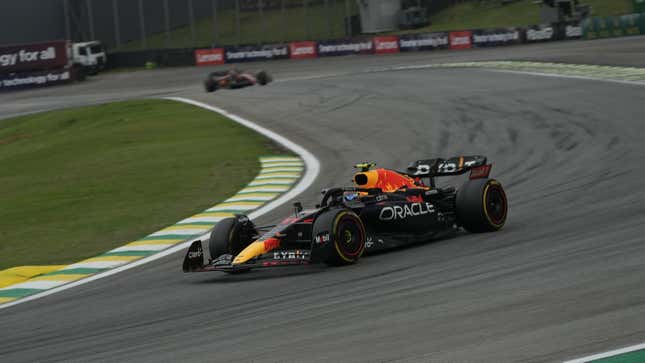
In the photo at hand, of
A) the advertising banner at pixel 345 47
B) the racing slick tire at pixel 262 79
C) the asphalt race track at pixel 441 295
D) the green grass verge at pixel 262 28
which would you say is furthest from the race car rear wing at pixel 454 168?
the green grass verge at pixel 262 28

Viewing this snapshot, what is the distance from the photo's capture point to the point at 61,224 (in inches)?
681

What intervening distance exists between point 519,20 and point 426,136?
4766 cm

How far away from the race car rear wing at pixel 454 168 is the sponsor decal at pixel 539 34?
45818 mm

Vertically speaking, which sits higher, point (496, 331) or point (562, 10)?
point (562, 10)

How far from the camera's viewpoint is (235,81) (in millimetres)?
44812

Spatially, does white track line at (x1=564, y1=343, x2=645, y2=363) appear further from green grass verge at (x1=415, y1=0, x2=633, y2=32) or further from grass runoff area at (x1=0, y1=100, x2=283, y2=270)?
green grass verge at (x1=415, y1=0, x2=633, y2=32)

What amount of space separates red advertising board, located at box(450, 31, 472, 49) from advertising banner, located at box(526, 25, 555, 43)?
3768 millimetres

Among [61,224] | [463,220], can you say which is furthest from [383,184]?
[61,224]

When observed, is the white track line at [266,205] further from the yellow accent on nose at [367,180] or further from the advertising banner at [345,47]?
the advertising banner at [345,47]

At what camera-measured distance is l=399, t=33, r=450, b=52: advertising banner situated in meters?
60.6

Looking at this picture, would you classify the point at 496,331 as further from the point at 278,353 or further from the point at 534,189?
the point at 534,189

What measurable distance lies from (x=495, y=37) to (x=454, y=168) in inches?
1846

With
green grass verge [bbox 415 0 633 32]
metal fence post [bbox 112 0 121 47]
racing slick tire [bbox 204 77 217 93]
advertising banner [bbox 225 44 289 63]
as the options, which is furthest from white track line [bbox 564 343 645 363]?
metal fence post [bbox 112 0 121 47]

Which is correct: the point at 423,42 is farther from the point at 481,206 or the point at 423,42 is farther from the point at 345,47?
the point at 481,206
